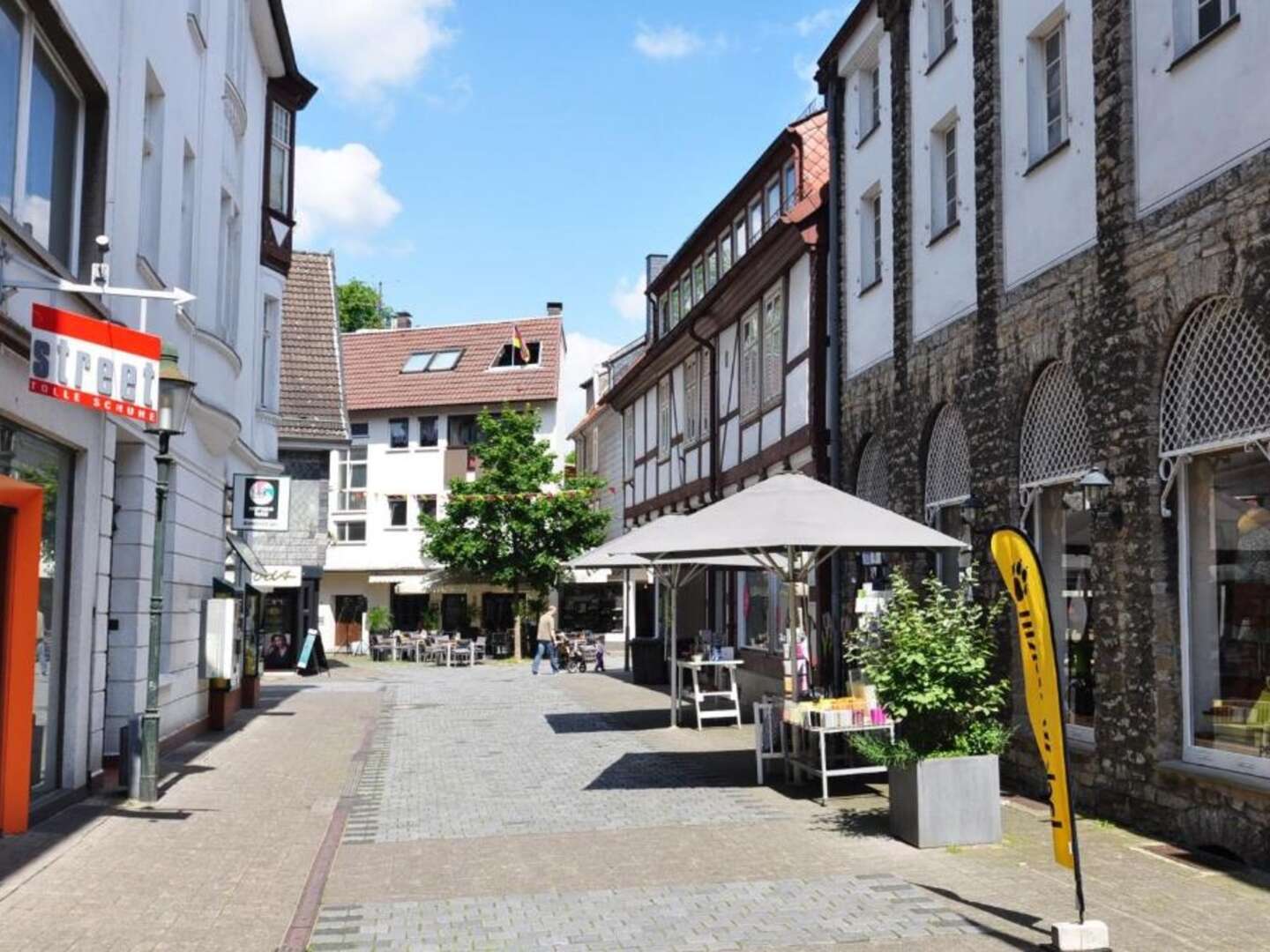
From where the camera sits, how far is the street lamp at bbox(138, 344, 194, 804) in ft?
35.1

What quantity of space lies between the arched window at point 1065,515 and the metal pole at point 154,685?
7.31m

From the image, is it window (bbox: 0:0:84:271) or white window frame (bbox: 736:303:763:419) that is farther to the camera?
white window frame (bbox: 736:303:763:419)

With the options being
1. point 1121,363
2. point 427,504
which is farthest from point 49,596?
point 427,504

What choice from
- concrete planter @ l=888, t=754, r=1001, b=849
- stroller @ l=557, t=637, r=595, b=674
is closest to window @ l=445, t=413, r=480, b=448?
stroller @ l=557, t=637, r=595, b=674

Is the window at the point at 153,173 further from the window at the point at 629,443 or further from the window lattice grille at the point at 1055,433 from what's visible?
the window at the point at 629,443

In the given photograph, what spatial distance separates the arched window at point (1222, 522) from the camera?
28.1 ft

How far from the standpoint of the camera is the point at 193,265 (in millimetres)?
14711

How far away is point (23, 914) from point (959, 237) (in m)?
10.3

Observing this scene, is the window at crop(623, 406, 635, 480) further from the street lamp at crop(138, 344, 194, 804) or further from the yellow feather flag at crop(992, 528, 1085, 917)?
the yellow feather flag at crop(992, 528, 1085, 917)

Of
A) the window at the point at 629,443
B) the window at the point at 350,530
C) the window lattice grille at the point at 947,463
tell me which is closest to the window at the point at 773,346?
the window lattice grille at the point at 947,463

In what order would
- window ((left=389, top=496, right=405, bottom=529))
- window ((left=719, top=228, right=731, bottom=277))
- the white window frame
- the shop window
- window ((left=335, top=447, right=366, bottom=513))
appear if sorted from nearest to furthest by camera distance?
the shop window, the white window frame, window ((left=719, top=228, right=731, bottom=277)), window ((left=389, top=496, right=405, bottom=529)), window ((left=335, top=447, right=366, bottom=513))

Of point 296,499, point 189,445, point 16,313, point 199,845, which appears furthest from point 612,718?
point 296,499

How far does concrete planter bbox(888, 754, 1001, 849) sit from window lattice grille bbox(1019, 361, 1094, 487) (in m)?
2.70

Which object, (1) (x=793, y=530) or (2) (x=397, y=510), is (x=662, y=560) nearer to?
(1) (x=793, y=530)
